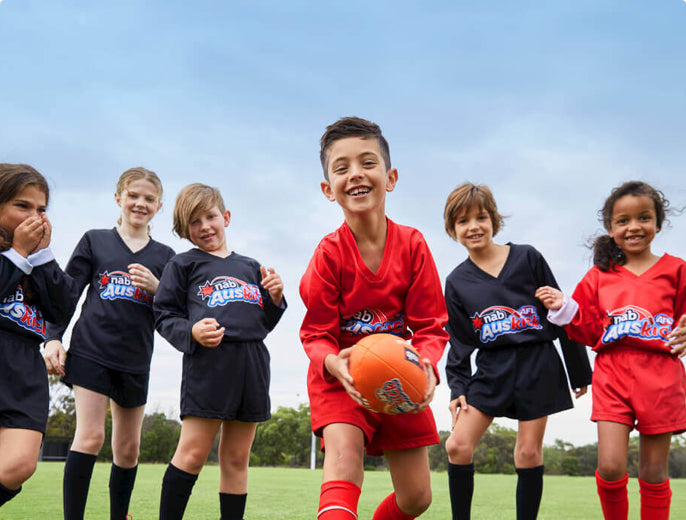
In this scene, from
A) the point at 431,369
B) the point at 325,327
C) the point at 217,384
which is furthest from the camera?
the point at 217,384

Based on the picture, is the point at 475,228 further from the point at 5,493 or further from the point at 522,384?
the point at 5,493

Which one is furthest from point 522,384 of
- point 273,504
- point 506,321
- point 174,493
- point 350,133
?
point 273,504

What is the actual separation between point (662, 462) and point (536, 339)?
44.3 inches

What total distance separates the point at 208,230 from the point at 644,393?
10.1ft

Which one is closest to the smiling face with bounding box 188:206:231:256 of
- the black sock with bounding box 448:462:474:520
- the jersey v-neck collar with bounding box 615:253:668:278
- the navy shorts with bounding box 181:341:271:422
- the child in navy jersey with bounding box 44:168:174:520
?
the child in navy jersey with bounding box 44:168:174:520

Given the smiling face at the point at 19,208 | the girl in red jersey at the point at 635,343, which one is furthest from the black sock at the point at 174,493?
the girl in red jersey at the point at 635,343

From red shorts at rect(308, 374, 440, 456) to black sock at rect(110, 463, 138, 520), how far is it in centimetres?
208

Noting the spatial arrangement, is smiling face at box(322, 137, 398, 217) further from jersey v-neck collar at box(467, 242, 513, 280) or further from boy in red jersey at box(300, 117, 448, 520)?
jersey v-neck collar at box(467, 242, 513, 280)

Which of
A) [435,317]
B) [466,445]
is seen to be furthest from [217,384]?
[466,445]

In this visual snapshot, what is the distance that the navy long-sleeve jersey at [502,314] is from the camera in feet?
14.2

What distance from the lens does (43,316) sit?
3523 millimetres

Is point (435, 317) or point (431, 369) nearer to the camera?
point (431, 369)

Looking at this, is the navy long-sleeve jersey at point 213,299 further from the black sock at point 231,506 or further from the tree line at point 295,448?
the tree line at point 295,448

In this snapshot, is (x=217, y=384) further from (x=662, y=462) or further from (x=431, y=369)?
(x=662, y=462)
